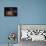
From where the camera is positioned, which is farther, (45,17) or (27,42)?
(45,17)

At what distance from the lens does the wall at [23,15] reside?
15.6 ft

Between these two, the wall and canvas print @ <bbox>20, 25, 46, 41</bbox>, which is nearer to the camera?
canvas print @ <bbox>20, 25, 46, 41</bbox>

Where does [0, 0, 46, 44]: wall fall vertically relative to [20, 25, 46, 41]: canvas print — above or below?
above

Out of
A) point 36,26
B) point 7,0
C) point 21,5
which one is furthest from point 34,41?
point 7,0

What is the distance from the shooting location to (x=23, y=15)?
479 cm

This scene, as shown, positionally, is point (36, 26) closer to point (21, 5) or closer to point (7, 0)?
point (21, 5)

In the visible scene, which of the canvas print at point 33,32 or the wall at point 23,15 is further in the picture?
the wall at point 23,15

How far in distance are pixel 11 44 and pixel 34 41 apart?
→ 2.58 ft

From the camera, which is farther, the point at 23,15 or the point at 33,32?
the point at 23,15

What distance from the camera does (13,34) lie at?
463 centimetres

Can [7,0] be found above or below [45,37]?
above

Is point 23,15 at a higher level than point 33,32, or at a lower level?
higher

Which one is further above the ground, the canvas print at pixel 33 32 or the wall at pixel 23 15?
the wall at pixel 23 15

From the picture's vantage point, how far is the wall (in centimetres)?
477
